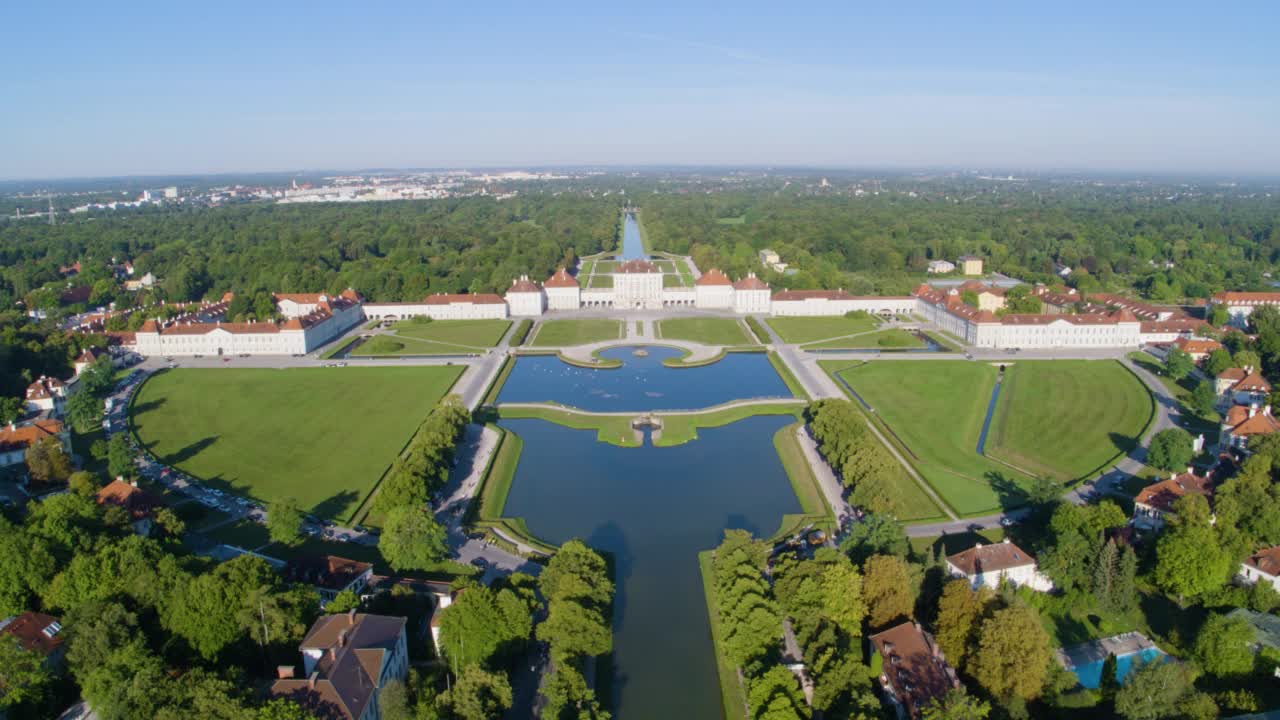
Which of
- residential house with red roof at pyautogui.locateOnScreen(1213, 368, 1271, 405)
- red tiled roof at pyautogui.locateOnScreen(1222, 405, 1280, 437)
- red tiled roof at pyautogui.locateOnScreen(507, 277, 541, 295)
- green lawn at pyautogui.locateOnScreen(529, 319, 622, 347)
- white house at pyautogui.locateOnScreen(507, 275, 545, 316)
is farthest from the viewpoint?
red tiled roof at pyautogui.locateOnScreen(507, 277, 541, 295)

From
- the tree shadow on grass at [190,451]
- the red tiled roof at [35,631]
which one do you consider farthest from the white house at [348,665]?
the tree shadow on grass at [190,451]

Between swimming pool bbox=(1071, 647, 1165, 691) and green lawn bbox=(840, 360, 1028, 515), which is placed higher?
green lawn bbox=(840, 360, 1028, 515)

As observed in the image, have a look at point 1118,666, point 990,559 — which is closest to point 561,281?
point 990,559

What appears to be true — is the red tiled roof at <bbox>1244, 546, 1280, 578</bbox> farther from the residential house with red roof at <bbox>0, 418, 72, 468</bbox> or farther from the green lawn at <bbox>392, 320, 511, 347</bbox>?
the green lawn at <bbox>392, 320, 511, 347</bbox>

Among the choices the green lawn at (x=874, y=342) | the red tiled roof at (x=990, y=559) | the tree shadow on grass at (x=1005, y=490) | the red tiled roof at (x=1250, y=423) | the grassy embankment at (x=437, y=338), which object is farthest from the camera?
the green lawn at (x=874, y=342)

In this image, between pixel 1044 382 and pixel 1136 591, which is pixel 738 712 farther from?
pixel 1044 382

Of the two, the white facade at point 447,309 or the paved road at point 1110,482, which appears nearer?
the paved road at point 1110,482

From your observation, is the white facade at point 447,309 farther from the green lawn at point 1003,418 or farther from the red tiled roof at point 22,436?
the red tiled roof at point 22,436

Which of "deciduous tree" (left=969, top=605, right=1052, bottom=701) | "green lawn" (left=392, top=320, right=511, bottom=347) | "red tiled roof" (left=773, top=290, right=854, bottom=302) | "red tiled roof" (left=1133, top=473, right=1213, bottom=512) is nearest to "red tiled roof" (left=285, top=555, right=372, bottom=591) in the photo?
"deciduous tree" (left=969, top=605, right=1052, bottom=701)
